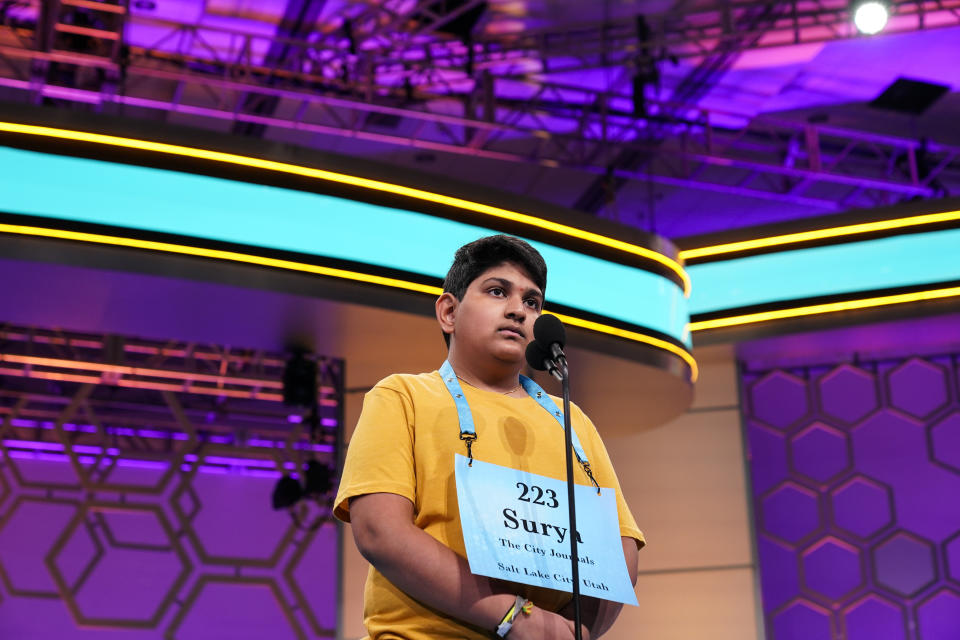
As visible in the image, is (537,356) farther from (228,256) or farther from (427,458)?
(228,256)

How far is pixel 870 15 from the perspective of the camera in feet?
28.0

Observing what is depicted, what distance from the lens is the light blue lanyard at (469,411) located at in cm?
184

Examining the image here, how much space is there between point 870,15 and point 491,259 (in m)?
7.55

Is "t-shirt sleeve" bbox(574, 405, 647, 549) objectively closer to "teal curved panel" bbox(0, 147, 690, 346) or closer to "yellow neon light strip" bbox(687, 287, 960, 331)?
"teal curved panel" bbox(0, 147, 690, 346)

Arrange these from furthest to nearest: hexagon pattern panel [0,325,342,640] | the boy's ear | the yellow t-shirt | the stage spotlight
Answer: hexagon pattern panel [0,325,342,640]
the stage spotlight
the boy's ear
the yellow t-shirt

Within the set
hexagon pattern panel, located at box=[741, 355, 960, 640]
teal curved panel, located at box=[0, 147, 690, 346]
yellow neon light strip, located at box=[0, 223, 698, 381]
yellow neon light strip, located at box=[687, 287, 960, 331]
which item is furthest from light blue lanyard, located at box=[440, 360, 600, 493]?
hexagon pattern panel, located at box=[741, 355, 960, 640]

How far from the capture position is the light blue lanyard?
1.84 metres

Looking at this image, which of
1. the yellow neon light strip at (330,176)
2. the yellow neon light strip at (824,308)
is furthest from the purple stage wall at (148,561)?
the yellow neon light strip at (330,176)

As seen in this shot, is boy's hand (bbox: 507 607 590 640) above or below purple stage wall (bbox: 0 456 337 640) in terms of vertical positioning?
below

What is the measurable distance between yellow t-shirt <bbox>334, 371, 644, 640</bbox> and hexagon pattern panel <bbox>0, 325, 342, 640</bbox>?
8471mm

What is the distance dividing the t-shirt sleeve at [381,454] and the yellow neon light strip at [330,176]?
7.01 feet

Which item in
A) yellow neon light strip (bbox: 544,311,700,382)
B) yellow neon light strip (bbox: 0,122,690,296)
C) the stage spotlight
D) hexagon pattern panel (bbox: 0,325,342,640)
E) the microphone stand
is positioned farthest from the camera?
hexagon pattern panel (bbox: 0,325,342,640)

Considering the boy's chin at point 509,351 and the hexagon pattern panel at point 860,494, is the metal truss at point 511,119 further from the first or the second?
the boy's chin at point 509,351

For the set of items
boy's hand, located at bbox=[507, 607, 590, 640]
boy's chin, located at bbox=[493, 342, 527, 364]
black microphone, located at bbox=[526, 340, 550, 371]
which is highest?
boy's chin, located at bbox=[493, 342, 527, 364]
